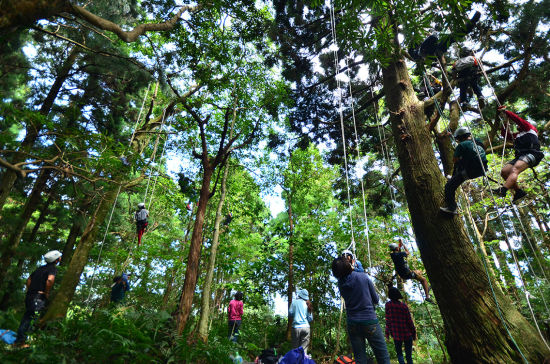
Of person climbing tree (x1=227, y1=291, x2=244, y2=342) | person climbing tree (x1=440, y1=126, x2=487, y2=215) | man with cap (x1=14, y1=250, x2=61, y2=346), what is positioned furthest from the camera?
person climbing tree (x1=227, y1=291, x2=244, y2=342)

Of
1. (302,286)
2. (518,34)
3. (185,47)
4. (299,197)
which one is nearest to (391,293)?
(302,286)

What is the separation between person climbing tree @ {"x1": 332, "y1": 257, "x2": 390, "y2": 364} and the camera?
310 cm

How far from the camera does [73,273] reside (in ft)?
19.3

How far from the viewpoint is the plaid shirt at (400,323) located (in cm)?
447

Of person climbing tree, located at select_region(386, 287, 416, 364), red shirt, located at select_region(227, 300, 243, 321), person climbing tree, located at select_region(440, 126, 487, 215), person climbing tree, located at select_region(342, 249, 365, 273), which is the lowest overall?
person climbing tree, located at select_region(386, 287, 416, 364)

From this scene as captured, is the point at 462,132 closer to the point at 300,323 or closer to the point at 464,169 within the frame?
the point at 464,169

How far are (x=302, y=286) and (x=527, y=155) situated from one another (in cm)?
703

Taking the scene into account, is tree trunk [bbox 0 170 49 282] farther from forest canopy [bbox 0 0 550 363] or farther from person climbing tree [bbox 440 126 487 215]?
person climbing tree [bbox 440 126 487 215]

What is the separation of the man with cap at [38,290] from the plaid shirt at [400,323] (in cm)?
597

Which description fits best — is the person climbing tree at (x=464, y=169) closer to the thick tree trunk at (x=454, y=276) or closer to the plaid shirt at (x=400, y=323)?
the thick tree trunk at (x=454, y=276)

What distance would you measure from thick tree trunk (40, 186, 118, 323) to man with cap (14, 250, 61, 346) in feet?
4.31

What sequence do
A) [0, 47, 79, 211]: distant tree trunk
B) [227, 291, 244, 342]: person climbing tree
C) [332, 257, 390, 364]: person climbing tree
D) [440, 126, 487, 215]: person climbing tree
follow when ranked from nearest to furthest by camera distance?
1. [332, 257, 390, 364]: person climbing tree
2. [440, 126, 487, 215]: person climbing tree
3. [0, 47, 79, 211]: distant tree trunk
4. [227, 291, 244, 342]: person climbing tree

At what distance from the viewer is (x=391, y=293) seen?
4.84 metres

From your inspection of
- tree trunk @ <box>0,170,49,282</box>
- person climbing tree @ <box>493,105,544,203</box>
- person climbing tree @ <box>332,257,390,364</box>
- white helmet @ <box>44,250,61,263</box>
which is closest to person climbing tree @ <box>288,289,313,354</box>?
person climbing tree @ <box>332,257,390,364</box>
